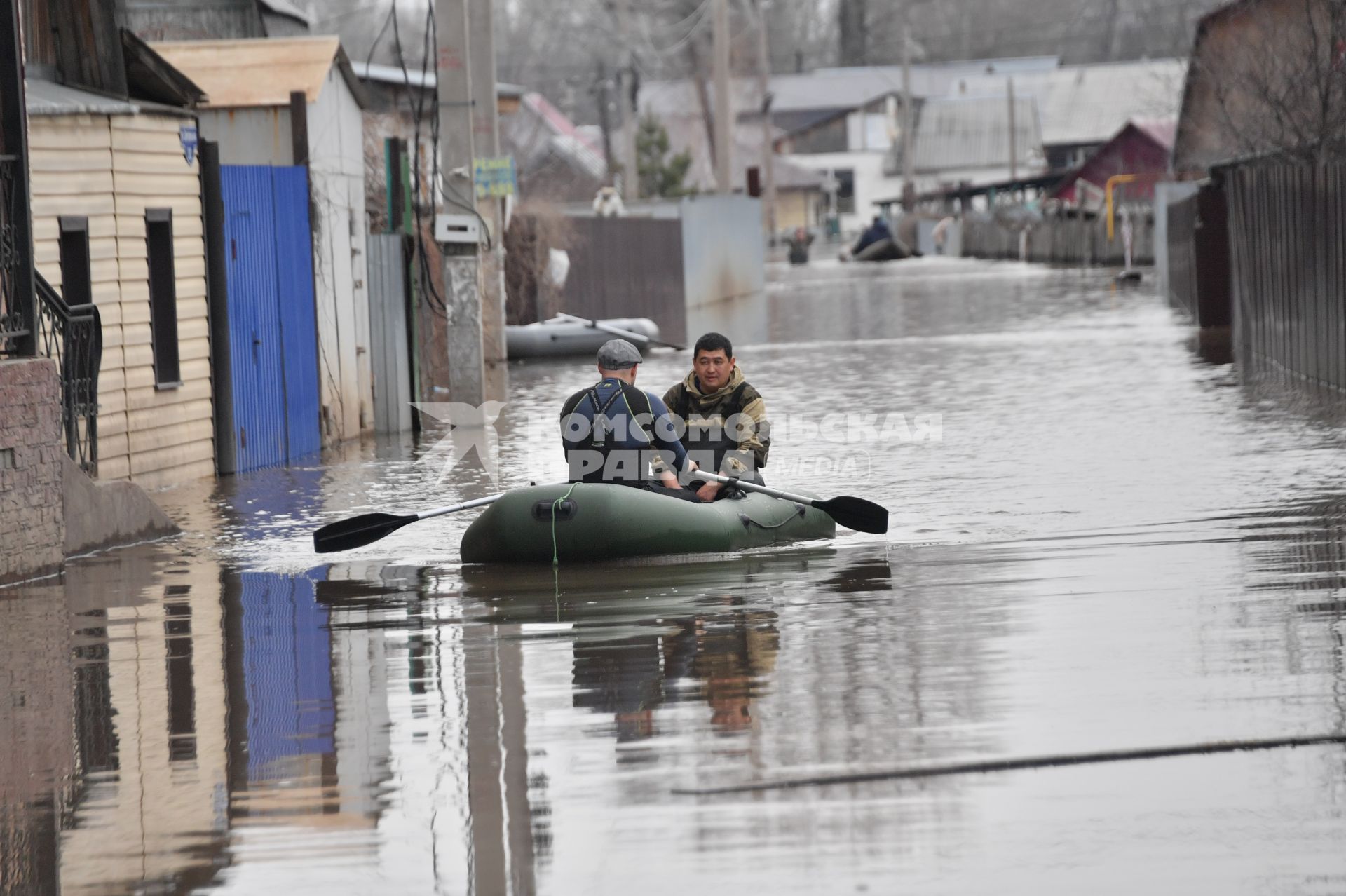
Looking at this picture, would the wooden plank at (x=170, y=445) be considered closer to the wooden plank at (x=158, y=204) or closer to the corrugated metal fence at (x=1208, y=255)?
the wooden plank at (x=158, y=204)

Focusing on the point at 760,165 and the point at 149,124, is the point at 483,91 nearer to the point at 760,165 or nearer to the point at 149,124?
the point at 149,124

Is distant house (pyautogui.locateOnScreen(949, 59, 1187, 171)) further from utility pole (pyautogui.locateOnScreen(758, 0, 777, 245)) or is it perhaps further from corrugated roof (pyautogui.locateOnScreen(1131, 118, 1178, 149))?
corrugated roof (pyautogui.locateOnScreen(1131, 118, 1178, 149))

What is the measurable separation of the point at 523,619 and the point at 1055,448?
7656 millimetres

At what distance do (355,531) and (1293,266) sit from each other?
1273 cm

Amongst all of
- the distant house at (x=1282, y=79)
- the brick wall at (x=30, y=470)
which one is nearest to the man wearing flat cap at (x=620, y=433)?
the brick wall at (x=30, y=470)

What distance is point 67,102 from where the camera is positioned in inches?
569

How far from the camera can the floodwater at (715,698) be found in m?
5.84

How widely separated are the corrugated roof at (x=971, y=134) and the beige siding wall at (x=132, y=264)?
306ft

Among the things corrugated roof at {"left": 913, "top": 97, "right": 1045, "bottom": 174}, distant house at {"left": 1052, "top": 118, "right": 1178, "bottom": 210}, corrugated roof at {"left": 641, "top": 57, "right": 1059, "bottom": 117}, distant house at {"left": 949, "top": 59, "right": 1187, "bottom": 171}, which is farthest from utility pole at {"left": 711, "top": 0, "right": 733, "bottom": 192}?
corrugated roof at {"left": 641, "top": 57, "right": 1059, "bottom": 117}

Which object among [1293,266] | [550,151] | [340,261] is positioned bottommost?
[1293,266]

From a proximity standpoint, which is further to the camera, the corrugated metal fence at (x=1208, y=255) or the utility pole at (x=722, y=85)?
the utility pole at (x=722, y=85)

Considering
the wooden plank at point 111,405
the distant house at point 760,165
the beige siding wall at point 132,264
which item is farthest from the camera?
the distant house at point 760,165

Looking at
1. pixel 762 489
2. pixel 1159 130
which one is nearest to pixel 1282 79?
pixel 762 489

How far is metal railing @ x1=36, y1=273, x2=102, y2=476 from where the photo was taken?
42.2 ft
